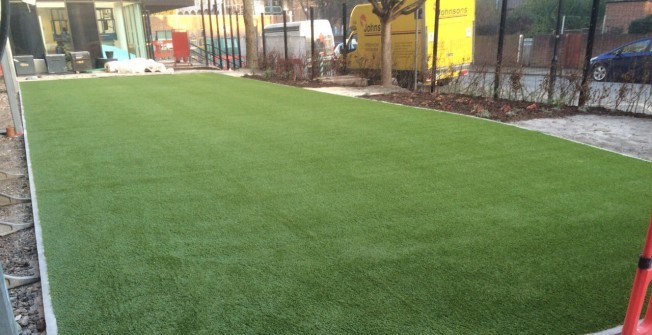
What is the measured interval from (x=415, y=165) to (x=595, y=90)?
5531 mm

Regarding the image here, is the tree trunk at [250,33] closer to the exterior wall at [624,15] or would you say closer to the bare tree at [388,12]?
the bare tree at [388,12]

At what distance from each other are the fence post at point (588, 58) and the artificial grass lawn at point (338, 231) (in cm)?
253

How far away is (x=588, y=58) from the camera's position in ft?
27.5

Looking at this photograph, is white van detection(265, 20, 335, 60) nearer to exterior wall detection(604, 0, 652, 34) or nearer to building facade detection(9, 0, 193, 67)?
building facade detection(9, 0, 193, 67)

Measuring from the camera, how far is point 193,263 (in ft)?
10.6

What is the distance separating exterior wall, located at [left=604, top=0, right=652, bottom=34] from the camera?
1412cm

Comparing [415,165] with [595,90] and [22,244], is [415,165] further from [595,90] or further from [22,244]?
[595,90]

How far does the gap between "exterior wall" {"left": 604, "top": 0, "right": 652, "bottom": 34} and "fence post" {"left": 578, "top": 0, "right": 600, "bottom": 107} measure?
703 cm

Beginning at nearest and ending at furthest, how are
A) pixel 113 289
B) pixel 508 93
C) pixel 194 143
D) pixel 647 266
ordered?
pixel 647 266 → pixel 113 289 → pixel 194 143 → pixel 508 93

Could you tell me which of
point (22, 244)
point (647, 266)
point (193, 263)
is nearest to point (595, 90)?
point (647, 266)

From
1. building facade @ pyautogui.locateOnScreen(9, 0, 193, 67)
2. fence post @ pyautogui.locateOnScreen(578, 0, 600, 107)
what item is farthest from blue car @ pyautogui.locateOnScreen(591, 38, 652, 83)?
building facade @ pyautogui.locateOnScreen(9, 0, 193, 67)

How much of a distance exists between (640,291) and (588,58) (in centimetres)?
733

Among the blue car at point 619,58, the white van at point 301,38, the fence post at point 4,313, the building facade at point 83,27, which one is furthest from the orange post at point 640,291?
the building facade at point 83,27

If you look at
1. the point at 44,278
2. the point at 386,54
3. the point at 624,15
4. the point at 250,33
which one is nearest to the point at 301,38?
the point at 250,33
